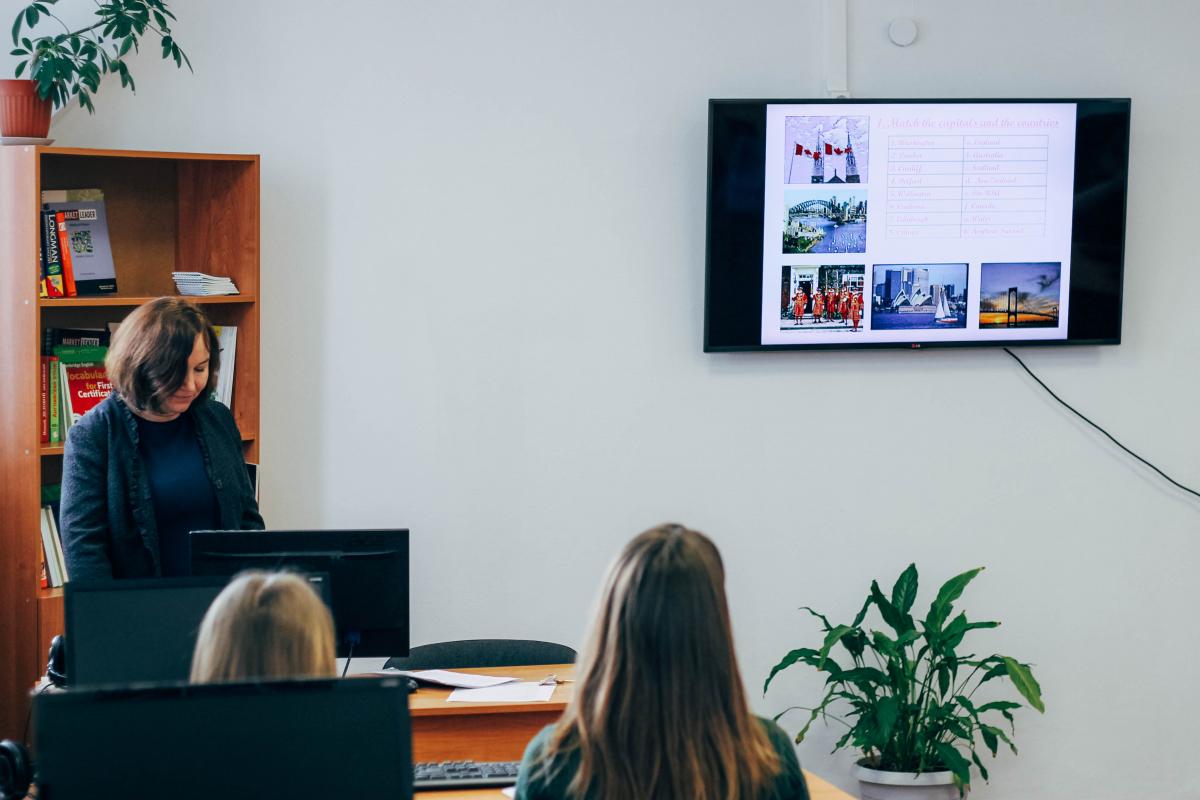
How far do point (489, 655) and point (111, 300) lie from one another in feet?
4.59

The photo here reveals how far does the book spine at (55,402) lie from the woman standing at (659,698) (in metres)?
2.27

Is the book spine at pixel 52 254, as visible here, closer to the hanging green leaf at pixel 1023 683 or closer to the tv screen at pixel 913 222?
the tv screen at pixel 913 222

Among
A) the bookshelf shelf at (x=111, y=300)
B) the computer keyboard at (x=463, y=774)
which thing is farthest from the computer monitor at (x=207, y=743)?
the bookshelf shelf at (x=111, y=300)

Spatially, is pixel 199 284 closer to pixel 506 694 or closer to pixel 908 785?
pixel 506 694

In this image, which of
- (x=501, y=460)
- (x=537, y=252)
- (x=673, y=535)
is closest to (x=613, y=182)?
(x=537, y=252)

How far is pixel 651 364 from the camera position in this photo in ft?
13.6

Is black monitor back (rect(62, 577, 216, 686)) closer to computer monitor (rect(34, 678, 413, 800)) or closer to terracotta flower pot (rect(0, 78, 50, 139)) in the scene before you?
computer monitor (rect(34, 678, 413, 800))

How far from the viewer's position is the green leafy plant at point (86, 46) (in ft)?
11.2

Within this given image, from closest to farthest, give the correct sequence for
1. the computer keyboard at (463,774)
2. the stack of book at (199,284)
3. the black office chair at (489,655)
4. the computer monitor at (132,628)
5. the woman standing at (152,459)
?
the computer monitor at (132,628)
the computer keyboard at (463,774)
the woman standing at (152,459)
the black office chair at (489,655)
the stack of book at (199,284)

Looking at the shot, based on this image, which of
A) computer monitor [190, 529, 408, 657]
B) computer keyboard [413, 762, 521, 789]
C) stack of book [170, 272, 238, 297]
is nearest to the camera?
computer keyboard [413, 762, 521, 789]

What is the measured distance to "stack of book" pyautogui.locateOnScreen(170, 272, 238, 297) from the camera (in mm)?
3615

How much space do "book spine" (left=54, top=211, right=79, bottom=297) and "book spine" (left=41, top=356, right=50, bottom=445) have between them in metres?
0.21

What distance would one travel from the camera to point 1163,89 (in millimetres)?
4312

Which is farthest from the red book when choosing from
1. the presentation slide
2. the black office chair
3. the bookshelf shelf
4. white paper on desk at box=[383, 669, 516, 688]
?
the presentation slide
